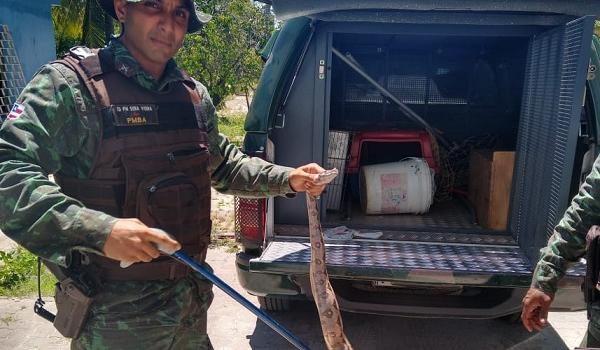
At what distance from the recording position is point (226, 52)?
532 inches

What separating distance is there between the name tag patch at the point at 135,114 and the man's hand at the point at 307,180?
0.62 metres

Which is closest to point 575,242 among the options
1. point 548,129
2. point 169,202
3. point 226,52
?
point 548,129

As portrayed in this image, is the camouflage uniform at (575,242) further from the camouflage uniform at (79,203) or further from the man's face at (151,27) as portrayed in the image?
the man's face at (151,27)

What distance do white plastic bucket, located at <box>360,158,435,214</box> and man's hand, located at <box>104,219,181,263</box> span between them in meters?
2.74

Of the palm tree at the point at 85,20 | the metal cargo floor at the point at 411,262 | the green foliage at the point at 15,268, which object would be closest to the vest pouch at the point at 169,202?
the metal cargo floor at the point at 411,262

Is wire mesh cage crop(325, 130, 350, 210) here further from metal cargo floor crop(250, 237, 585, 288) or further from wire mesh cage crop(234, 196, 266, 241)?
wire mesh cage crop(234, 196, 266, 241)

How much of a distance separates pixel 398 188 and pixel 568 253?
2.07m

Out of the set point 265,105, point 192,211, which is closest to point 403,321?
point 265,105

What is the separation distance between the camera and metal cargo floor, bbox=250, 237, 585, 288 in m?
2.72

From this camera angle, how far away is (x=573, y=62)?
101 inches

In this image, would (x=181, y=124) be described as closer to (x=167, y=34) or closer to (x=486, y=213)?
(x=167, y=34)

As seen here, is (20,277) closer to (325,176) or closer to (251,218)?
(251,218)

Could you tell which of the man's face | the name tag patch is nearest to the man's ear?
the man's face

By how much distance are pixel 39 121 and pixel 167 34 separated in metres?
0.55
